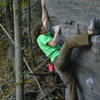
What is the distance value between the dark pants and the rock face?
96 millimetres

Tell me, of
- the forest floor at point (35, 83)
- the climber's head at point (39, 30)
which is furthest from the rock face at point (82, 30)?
the forest floor at point (35, 83)

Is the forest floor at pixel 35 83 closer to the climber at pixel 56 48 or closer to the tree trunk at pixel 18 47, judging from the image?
the tree trunk at pixel 18 47

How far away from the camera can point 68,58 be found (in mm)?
3896

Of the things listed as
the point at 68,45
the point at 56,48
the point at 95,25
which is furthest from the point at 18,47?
the point at 95,25

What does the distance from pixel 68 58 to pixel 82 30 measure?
49cm

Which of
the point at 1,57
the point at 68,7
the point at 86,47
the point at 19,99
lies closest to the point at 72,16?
the point at 68,7

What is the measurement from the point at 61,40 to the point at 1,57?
6.52 meters

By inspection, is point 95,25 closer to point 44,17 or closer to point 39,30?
point 39,30

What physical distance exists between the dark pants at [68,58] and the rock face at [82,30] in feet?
0.32

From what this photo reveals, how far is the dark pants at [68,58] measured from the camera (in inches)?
133

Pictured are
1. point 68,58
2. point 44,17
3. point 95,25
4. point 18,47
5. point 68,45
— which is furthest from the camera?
point 18,47

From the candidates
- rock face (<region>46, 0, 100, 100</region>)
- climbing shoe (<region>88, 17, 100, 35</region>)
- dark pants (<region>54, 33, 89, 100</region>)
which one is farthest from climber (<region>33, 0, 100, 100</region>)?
climbing shoe (<region>88, 17, 100, 35</region>)

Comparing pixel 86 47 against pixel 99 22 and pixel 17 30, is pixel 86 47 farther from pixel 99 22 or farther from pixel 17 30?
pixel 17 30

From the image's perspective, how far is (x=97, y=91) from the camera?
12.1 ft
